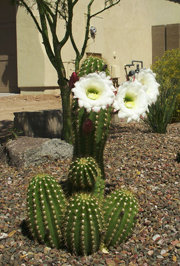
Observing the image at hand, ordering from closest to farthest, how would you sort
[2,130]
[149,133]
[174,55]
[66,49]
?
[149,133] < [2,130] < [174,55] < [66,49]

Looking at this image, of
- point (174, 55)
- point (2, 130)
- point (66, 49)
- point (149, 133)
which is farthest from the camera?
point (66, 49)

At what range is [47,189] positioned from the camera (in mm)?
3096

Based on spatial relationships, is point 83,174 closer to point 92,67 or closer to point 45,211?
point 45,211

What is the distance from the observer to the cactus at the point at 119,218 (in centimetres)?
317

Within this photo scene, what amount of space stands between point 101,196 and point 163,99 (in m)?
4.13

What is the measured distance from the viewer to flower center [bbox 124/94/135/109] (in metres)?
2.74

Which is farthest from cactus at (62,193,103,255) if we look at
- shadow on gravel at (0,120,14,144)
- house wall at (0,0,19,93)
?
house wall at (0,0,19,93)

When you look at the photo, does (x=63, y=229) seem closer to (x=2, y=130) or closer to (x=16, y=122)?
(x=16, y=122)

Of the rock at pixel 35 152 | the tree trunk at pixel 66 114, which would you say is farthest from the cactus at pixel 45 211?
the tree trunk at pixel 66 114

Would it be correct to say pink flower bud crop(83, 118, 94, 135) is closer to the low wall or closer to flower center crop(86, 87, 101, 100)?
flower center crop(86, 87, 101, 100)

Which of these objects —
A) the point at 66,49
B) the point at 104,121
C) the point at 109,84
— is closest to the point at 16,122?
the point at 104,121

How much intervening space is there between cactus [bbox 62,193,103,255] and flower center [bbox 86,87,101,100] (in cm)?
75

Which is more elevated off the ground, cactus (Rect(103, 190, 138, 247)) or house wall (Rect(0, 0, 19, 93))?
house wall (Rect(0, 0, 19, 93))

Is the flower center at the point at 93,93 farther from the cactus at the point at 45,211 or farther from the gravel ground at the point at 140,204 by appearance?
the gravel ground at the point at 140,204
